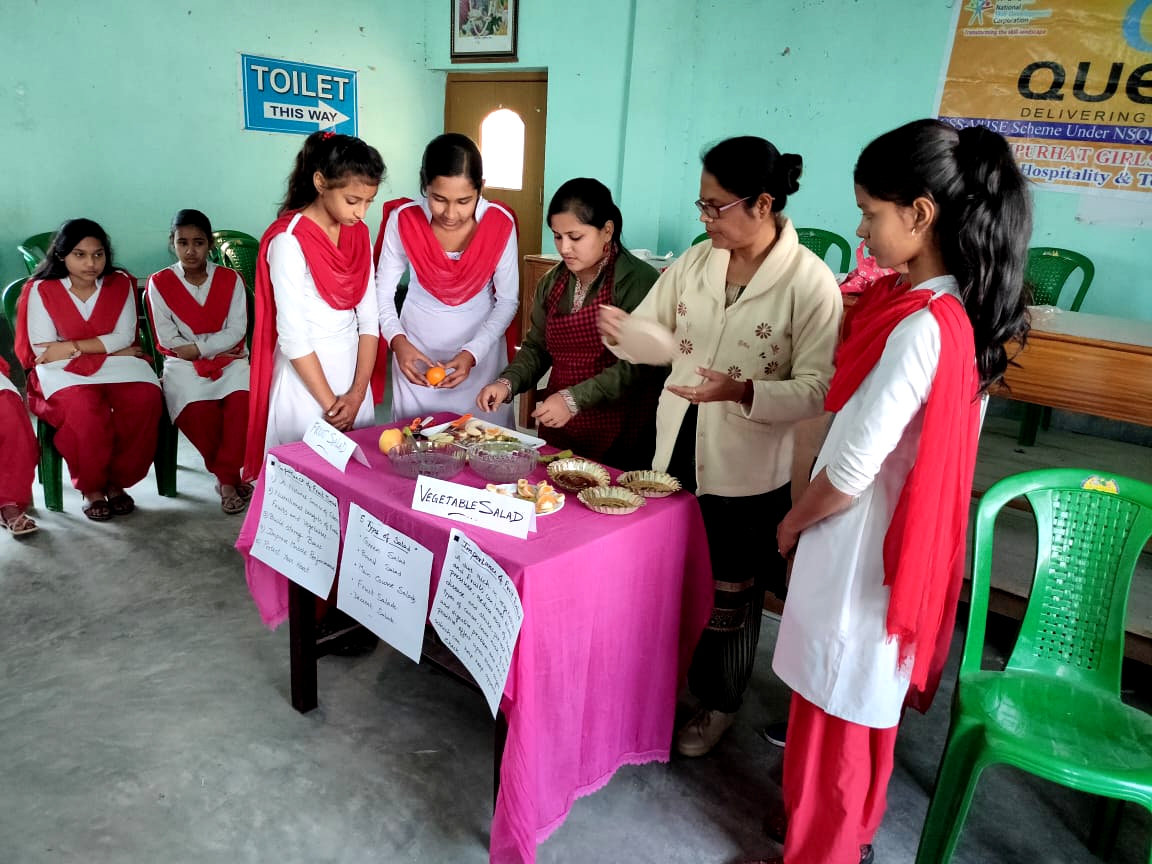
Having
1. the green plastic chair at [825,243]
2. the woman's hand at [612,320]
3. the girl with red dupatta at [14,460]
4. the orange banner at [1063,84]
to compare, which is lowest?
the girl with red dupatta at [14,460]

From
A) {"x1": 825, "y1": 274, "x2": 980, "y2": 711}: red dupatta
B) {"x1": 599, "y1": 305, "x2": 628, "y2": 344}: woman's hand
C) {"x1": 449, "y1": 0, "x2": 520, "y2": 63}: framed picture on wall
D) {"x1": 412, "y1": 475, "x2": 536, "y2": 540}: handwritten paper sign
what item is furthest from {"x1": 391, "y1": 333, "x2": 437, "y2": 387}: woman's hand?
{"x1": 449, "y1": 0, "x2": 520, "y2": 63}: framed picture on wall

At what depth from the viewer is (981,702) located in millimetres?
1420

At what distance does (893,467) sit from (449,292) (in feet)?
4.38

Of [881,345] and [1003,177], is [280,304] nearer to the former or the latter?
[881,345]

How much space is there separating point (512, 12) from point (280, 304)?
12.8ft

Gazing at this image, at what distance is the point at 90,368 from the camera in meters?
2.99

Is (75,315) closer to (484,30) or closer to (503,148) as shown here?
(503,148)

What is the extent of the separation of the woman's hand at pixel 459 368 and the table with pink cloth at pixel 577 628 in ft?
1.38

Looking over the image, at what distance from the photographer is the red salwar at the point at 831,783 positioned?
1.41 meters

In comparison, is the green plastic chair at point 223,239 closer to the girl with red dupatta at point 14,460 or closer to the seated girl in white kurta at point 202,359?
the seated girl in white kurta at point 202,359

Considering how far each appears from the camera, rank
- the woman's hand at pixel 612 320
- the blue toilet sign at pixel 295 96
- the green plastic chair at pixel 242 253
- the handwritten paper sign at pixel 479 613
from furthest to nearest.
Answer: the blue toilet sign at pixel 295 96 → the green plastic chair at pixel 242 253 → the woman's hand at pixel 612 320 → the handwritten paper sign at pixel 479 613

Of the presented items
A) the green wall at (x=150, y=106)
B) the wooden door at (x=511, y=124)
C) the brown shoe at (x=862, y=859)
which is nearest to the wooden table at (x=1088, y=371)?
the brown shoe at (x=862, y=859)

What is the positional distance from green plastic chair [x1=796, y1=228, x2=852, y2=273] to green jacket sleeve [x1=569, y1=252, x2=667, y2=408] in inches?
90.0

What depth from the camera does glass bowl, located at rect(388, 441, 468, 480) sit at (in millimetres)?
1658
